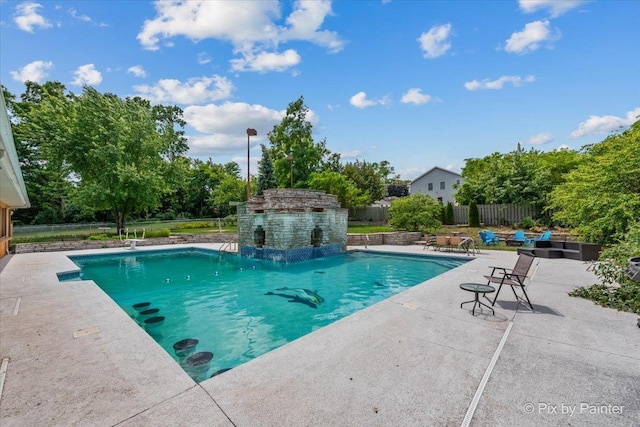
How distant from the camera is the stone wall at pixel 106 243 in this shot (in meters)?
15.5

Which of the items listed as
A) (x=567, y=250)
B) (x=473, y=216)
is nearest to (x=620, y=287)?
(x=567, y=250)

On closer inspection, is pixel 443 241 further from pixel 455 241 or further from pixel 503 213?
pixel 503 213

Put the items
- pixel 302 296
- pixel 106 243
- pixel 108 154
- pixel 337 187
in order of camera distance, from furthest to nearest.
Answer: pixel 337 187
pixel 108 154
pixel 106 243
pixel 302 296

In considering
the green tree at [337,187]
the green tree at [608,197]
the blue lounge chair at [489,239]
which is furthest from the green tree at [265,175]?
the green tree at [608,197]

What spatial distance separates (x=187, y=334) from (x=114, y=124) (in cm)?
2110

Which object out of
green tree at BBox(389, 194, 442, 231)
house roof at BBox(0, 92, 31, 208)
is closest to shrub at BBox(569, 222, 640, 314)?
house roof at BBox(0, 92, 31, 208)

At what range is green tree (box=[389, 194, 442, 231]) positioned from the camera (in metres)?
17.6

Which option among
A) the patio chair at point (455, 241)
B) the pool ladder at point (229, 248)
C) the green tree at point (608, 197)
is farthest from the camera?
the pool ladder at point (229, 248)

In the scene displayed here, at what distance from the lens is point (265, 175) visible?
28109 mm

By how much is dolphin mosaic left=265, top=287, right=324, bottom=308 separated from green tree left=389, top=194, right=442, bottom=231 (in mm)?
10977

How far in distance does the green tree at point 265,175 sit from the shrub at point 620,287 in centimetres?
2453

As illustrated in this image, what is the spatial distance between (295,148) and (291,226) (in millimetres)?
20048

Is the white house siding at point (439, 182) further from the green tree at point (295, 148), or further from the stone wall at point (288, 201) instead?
the stone wall at point (288, 201)

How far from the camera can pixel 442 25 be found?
951cm
